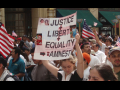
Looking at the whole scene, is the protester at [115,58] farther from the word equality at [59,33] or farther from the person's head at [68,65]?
the word equality at [59,33]

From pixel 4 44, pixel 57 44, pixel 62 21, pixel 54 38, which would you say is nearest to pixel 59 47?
pixel 57 44

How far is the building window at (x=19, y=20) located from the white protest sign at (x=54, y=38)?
63.7ft

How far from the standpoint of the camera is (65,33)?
4.61 metres

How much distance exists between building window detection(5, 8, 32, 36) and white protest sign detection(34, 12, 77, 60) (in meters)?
19.4

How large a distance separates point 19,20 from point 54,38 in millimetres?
20118

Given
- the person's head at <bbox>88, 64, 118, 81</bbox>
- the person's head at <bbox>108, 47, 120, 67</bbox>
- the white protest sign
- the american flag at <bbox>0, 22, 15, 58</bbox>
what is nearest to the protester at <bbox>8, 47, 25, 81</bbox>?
the american flag at <bbox>0, 22, 15, 58</bbox>

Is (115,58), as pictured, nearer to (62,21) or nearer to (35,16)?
(62,21)

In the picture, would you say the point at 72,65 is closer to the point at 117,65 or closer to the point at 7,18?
the point at 117,65

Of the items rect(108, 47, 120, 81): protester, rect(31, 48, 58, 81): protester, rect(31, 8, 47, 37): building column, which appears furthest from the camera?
rect(31, 8, 47, 37): building column

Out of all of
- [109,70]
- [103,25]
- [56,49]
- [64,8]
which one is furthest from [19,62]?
[103,25]

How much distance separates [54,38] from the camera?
4.67 m

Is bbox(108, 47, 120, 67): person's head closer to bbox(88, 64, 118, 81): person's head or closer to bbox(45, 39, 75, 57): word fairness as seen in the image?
bbox(45, 39, 75, 57): word fairness

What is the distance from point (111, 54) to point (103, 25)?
2155 centimetres

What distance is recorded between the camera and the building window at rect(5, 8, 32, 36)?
78.6 feet
